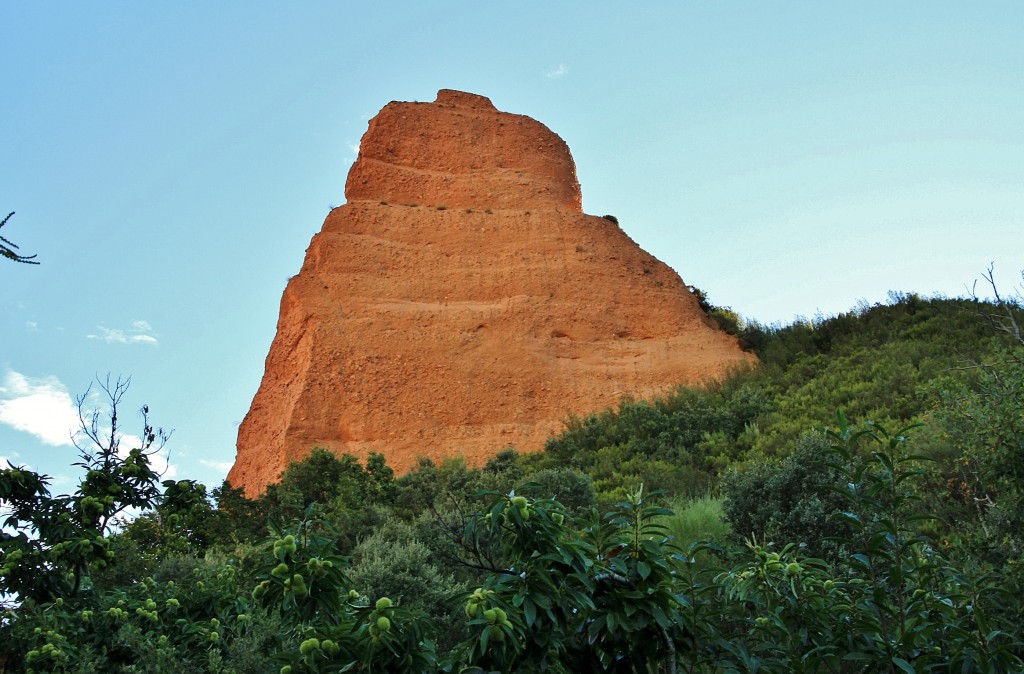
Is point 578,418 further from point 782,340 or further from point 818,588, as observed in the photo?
point 818,588

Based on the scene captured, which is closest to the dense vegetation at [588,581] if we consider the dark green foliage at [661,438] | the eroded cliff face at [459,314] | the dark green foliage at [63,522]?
the dark green foliage at [63,522]

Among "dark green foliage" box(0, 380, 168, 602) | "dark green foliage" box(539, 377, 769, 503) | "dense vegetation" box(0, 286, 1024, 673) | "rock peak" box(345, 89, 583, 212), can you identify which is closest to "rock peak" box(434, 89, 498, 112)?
"rock peak" box(345, 89, 583, 212)

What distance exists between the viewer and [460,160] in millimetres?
30453

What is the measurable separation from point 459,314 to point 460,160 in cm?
642

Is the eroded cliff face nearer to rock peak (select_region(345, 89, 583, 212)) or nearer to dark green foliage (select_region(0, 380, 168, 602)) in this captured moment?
rock peak (select_region(345, 89, 583, 212))

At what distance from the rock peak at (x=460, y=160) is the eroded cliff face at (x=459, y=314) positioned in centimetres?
6

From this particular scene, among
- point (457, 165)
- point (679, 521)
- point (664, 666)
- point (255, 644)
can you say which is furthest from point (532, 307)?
point (664, 666)

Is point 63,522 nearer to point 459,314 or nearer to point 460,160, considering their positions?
point 459,314

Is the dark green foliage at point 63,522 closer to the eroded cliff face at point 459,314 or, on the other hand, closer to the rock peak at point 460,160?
the eroded cliff face at point 459,314

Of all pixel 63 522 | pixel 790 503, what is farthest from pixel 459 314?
pixel 63 522

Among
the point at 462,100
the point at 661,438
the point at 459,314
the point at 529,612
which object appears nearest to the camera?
the point at 529,612

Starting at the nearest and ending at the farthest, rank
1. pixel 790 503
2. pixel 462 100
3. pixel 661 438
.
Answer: pixel 790 503 < pixel 661 438 < pixel 462 100

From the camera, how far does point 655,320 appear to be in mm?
27766

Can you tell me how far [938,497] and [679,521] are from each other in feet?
16.9
